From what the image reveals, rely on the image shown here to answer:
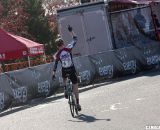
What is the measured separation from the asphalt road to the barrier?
52 cm

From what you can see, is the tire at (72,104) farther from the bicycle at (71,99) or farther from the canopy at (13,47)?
the canopy at (13,47)

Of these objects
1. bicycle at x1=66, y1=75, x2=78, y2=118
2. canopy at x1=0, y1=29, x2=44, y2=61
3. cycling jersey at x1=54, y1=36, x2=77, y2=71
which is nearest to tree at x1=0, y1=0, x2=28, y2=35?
canopy at x1=0, y1=29, x2=44, y2=61

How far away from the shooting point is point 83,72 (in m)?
20.1

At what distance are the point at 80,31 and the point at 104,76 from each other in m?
3.34

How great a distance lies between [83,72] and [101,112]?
768cm

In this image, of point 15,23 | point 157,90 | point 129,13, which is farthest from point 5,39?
point 15,23

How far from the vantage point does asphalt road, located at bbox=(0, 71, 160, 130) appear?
35.6ft

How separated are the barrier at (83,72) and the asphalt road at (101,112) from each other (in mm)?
516

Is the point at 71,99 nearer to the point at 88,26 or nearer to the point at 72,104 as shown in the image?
the point at 72,104

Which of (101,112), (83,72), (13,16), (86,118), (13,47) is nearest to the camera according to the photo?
(86,118)

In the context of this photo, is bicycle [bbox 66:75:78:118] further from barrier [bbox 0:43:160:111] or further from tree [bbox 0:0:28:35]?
tree [bbox 0:0:28:35]

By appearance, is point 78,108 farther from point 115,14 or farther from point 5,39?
point 115,14

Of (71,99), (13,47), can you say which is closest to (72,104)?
(71,99)

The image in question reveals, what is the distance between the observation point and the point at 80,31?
76.3ft
